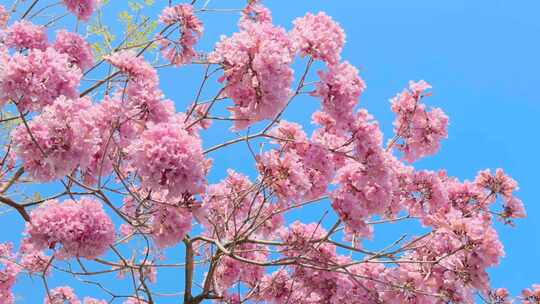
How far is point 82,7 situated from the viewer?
6.77 m

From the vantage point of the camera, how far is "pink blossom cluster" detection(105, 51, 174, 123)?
14.2 ft

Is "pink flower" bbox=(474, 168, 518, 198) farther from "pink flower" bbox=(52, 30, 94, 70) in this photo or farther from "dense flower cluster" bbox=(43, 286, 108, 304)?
"dense flower cluster" bbox=(43, 286, 108, 304)

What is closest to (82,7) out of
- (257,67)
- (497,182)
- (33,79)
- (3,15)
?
(3,15)

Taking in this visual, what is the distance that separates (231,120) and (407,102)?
2528 mm

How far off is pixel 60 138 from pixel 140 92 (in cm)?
73

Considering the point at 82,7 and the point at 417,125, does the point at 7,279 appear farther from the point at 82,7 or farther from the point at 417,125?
the point at 417,125

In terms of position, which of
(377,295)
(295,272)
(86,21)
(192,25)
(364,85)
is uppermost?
(86,21)

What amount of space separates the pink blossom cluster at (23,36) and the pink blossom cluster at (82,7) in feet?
3.15

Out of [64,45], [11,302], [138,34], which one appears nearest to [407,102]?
[138,34]

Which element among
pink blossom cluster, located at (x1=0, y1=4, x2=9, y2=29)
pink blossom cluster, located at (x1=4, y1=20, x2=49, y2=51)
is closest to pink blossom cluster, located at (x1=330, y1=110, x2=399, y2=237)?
pink blossom cluster, located at (x1=4, y1=20, x2=49, y2=51)

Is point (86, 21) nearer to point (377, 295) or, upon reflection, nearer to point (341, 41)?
point (341, 41)

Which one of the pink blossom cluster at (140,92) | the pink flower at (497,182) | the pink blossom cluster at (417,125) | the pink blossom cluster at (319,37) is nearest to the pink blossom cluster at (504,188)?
the pink flower at (497,182)

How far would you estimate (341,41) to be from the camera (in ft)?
16.8

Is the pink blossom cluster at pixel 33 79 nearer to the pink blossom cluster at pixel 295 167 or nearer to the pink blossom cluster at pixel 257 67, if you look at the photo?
the pink blossom cluster at pixel 257 67
